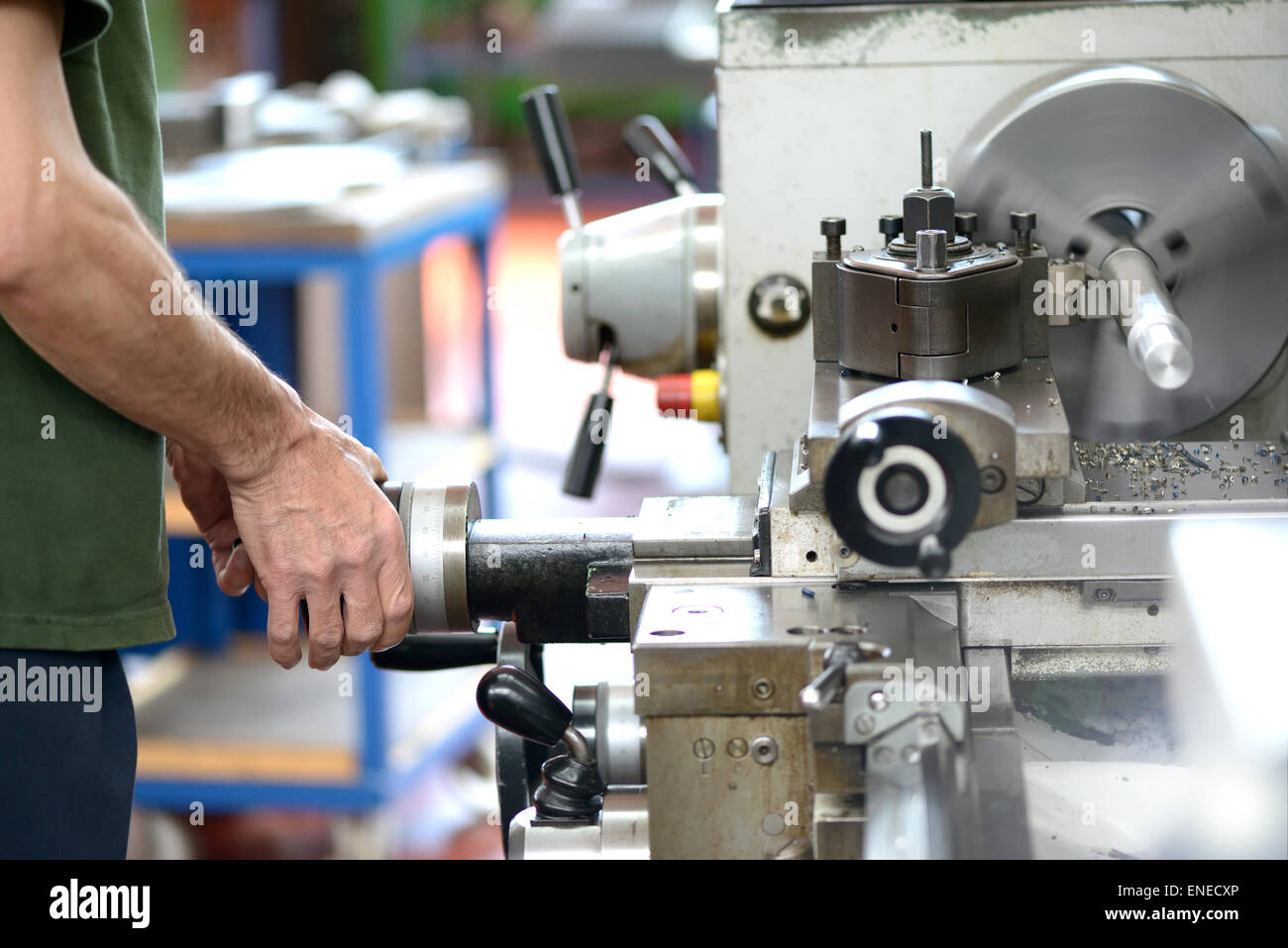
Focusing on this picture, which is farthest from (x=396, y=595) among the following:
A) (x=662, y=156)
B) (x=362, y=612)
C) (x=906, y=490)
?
(x=662, y=156)

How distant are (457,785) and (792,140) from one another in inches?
77.7

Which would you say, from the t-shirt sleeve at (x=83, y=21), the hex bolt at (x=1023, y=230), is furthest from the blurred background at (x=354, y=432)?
the t-shirt sleeve at (x=83, y=21)

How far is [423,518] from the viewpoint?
3.10ft

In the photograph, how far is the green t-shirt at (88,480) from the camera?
986 millimetres

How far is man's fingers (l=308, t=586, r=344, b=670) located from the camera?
942 millimetres

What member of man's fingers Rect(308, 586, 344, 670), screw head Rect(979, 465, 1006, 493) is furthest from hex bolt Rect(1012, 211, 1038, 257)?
man's fingers Rect(308, 586, 344, 670)

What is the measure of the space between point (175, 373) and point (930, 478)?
17.3 inches

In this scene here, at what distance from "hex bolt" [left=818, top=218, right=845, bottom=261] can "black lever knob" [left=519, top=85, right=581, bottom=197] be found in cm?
38

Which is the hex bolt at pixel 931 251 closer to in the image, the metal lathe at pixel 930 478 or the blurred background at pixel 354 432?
the metal lathe at pixel 930 478

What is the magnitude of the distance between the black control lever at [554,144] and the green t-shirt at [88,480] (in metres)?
0.36

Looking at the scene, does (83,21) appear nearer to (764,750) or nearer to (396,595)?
(396,595)

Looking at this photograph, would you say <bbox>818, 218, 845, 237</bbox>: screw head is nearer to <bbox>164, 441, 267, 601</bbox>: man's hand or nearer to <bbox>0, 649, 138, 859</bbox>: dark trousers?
<bbox>164, 441, 267, 601</bbox>: man's hand

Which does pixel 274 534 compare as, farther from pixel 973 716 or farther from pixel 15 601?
pixel 973 716

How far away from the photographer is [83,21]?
87 cm
